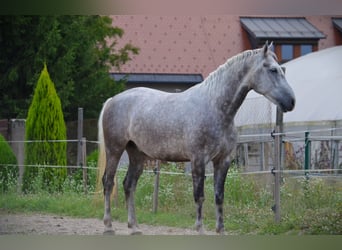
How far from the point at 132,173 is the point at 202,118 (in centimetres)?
70

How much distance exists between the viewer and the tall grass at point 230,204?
17.6ft

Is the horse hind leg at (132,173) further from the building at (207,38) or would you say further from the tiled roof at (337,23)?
the tiled roof at (337,23)

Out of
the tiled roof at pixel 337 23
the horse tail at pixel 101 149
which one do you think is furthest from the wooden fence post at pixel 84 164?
the tiled roof at pixel 337 23

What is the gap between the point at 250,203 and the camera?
5.89m

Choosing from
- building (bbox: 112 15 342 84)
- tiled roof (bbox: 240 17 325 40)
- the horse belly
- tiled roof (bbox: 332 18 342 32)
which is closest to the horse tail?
the horse belly

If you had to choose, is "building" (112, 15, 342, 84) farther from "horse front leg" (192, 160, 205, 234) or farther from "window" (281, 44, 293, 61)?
"horse front leg" (192, 160, 205, 234)

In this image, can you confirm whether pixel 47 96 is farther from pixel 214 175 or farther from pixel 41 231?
pixel 214 175

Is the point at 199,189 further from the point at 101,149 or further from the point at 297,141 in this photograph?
the point at 297,141

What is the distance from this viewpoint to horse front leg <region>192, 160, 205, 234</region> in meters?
5.04

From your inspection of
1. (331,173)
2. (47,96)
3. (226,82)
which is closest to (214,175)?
(226,82)

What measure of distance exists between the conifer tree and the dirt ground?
0.31 metres

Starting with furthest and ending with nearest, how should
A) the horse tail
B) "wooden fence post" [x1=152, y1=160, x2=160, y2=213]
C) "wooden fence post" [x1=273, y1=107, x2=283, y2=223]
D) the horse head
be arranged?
"wooden fence post" [x1=152, y1=160, x2=160, y2=213]
"wooden fence post" [x1=273, y1=107, x2=283, y2=223]
the horse tail
the horse head

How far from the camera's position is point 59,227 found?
217 inches
